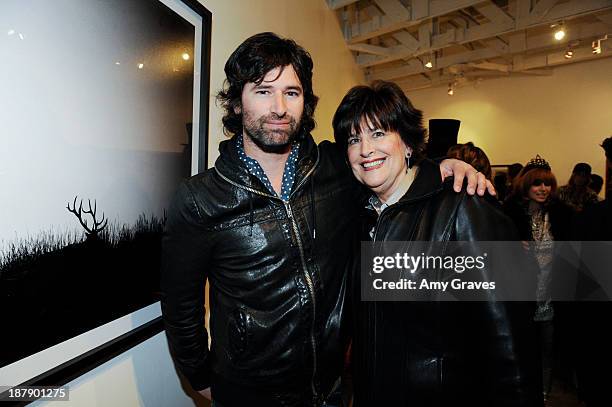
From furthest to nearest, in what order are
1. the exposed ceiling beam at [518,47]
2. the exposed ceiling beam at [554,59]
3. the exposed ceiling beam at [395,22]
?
the exposed ceiling beam at [554,59], the exposed ceiling beam at [518,47], the exposed ceiling beam at [395,22]

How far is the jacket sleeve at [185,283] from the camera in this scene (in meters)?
1.25

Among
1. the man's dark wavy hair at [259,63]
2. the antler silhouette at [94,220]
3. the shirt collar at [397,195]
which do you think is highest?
the man's dark wavy hair at [259,63]

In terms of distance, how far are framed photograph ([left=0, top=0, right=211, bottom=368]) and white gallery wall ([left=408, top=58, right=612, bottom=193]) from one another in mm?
6643

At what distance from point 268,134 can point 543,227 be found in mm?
2655

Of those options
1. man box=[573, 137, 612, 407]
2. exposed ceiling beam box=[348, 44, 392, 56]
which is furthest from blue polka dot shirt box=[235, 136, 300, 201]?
exposed ceiling beam box=[348, 44, 392, 56]

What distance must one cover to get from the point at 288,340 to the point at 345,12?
426 centimetres

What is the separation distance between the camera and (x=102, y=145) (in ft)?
3.50

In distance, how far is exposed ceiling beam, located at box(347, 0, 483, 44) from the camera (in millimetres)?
3668

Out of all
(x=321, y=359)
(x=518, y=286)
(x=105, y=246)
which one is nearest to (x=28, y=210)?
(x=105, y=246)

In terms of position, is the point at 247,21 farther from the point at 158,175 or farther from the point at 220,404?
the point at 220,404

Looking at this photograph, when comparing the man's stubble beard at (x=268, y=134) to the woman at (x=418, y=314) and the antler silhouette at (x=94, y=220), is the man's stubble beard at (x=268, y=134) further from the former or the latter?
the antler silhouette at (x=94, y=220)

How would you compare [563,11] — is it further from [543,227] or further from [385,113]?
[385,113]

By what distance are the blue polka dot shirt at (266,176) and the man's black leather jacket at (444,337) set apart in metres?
0.35

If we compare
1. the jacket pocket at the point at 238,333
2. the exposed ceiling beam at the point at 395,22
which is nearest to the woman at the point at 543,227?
the exposed ceiling beam at the point at 395,22
